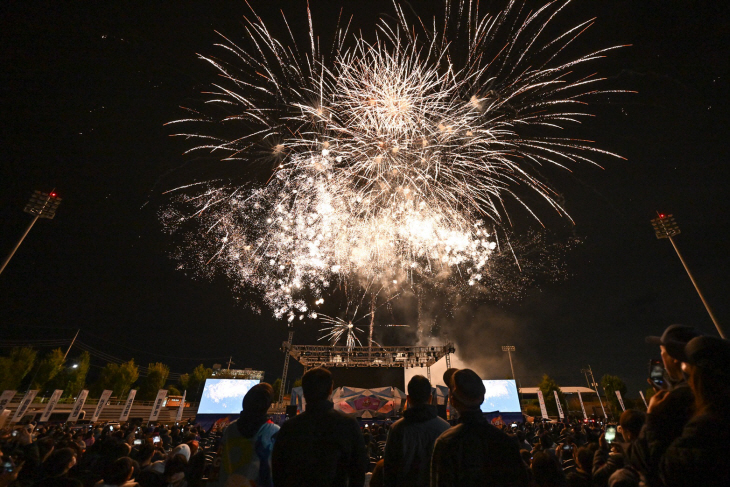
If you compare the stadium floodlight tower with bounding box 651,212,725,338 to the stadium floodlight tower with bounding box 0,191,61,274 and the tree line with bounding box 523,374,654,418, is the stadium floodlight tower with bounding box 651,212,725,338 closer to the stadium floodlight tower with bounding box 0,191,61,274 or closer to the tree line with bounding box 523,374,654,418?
the stadium floodlight tower with bounding box 0,191,61,274

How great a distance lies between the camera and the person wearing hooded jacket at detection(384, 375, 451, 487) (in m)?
2.59

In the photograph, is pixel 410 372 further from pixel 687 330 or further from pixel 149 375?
pixel 149 375

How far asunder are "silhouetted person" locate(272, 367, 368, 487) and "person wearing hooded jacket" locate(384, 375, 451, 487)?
15.5 inches

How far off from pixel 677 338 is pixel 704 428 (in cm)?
71

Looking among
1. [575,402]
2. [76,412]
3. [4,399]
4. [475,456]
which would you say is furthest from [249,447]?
[575,402]

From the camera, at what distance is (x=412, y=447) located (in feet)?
8.67

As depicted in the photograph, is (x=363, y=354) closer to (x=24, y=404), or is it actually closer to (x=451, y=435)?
(x=24, y=404)

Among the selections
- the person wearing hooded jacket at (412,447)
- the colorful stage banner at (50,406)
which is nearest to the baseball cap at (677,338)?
the person wearing hooded jacket at (412,447)

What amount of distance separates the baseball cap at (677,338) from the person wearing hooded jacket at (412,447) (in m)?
1.79

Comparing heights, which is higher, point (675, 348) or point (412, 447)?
point (675, 348)

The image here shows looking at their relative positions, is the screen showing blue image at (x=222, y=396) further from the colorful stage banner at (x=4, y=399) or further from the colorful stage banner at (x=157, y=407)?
the colorful stage banner at (x=4, y=399)

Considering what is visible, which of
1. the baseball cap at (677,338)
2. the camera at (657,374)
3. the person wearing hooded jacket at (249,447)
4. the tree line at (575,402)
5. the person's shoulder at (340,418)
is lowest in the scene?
the person wearing hooded jacket at (249,447)

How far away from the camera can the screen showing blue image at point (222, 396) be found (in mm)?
18130

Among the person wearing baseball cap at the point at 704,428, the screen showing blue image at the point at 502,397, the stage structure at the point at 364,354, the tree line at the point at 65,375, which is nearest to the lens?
the person wearing baseball cap at the point at 704,428
